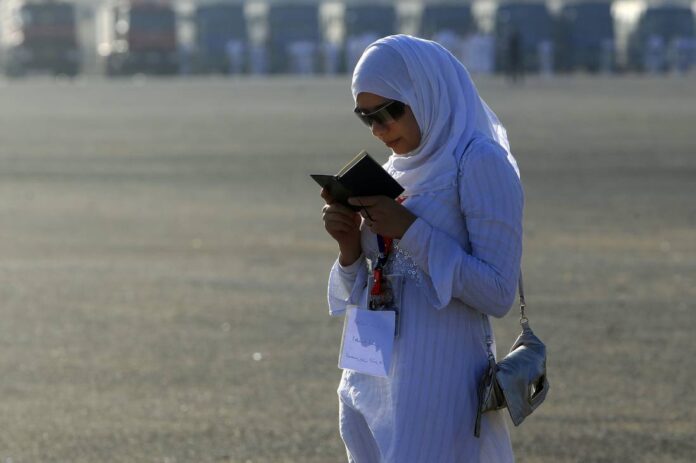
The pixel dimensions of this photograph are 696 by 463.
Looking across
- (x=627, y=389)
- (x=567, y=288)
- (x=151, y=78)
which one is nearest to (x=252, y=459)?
(x=627, y=389)

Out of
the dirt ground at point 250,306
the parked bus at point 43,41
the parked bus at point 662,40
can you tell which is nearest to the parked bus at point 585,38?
the parked bus at point 662,40

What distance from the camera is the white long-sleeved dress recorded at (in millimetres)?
3682

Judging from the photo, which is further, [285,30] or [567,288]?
[285,30]

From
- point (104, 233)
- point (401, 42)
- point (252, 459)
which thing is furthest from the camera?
point (104, 233)

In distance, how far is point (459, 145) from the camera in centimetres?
373

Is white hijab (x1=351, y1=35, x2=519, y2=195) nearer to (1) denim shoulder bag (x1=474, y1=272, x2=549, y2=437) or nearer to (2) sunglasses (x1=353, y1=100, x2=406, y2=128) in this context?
(2) sunglasses (x1=353, y1=100, x2=406, y2=128)

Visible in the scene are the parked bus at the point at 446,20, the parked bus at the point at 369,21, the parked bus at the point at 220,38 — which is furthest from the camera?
the parked bus at the point at 369,21

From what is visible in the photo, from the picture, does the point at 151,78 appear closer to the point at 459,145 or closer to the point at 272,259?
the point at 272,259

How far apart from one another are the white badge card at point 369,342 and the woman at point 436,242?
42 millimetres

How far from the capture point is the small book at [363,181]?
363 centimetres

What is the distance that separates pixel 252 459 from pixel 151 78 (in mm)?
75049

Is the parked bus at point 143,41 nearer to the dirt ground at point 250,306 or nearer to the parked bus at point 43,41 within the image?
the parked bus at point 43,41

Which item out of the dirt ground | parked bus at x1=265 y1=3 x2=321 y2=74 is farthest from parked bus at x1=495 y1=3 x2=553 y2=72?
the dirt ground

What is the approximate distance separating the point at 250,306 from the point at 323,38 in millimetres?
83523
